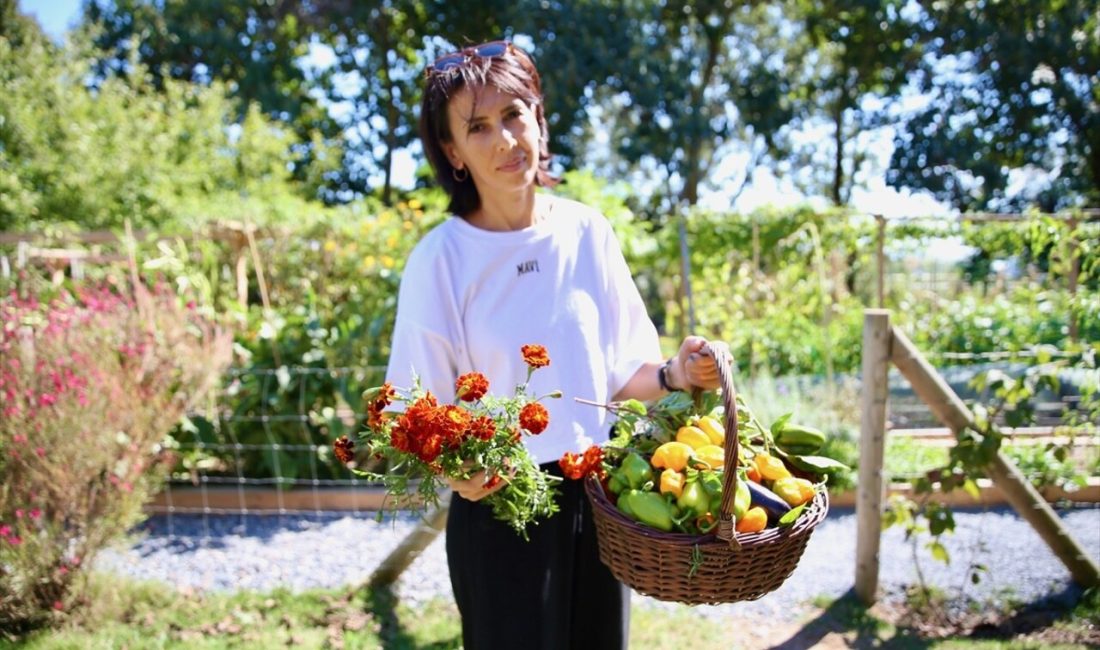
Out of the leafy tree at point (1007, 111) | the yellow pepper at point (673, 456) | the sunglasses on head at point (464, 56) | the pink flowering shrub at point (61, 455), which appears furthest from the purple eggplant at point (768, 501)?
the leafy tree at point (1007, 111)

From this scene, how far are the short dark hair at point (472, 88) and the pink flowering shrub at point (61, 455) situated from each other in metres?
2.11

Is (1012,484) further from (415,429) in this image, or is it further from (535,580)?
(415,429)

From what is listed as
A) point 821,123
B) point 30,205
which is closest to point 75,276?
point 30,205

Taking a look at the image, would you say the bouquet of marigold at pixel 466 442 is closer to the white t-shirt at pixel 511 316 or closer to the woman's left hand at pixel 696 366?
the white t-shirt at pixel 511 316

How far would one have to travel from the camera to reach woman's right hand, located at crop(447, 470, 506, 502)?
1415 mm

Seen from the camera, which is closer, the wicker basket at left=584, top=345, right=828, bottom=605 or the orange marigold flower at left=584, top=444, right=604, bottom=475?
the wicker basket at left=584, top=345, right=828, bottom=605

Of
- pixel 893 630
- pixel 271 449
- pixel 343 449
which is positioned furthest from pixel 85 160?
pixel 893 630

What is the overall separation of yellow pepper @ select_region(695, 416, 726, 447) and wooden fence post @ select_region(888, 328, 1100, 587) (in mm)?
1743

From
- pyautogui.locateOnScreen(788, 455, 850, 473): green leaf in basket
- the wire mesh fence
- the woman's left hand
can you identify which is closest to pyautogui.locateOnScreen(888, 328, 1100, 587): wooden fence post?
pyautogui.locateOnScreen(788, 455, 850, 473): green leaf in basket

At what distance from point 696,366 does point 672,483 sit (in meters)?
0.28

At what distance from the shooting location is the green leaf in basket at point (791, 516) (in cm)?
138

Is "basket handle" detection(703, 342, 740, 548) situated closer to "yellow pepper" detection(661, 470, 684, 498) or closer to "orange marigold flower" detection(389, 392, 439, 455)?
"yellow pepper" detection(661, 470, 684, 498)

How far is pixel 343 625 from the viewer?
3184 mm

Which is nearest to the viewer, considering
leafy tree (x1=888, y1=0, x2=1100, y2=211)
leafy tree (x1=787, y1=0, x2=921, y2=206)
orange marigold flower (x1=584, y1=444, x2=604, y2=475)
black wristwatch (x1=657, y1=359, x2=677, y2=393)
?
orange marigold flower (x1=584, y1=444, x2=604, y2=475)
